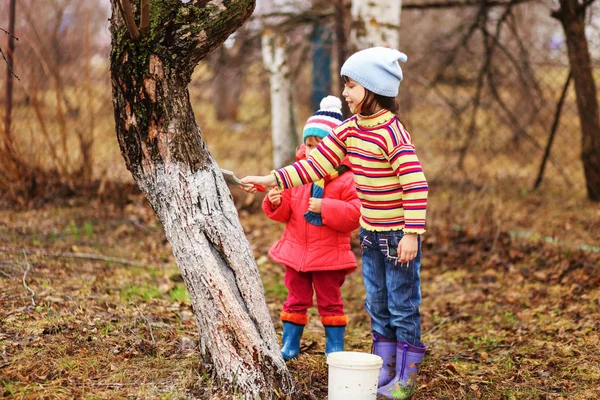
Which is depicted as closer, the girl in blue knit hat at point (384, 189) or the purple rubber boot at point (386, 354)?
the girl in blue knit hat at point (384, 189)

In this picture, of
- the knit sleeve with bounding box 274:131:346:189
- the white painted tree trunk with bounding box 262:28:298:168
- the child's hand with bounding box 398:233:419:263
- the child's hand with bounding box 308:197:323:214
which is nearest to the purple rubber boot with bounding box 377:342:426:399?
the child's hand with bounding box 398:233:419:263

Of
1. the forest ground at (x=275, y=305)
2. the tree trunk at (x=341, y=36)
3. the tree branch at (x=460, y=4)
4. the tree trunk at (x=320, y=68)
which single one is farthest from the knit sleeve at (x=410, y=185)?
the tree trunk at (x=320, y=68)

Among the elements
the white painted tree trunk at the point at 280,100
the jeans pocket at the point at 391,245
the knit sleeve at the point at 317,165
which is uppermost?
the white painted tree trunk at the point at 280,100

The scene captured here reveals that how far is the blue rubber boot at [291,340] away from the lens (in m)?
3.58

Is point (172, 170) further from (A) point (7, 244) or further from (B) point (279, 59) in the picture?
(B) point (279, 59)

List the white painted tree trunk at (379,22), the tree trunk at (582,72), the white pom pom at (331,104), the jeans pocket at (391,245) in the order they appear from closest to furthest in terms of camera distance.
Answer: the jeans pocket at (391,245), the white pom pom at (331,104), the white painted tree trunk at (379,22), the tree trunk at (582,72)

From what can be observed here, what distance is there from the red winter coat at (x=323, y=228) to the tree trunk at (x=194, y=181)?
1.55 feet

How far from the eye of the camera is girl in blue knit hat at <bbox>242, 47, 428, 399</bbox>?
306 centimetres

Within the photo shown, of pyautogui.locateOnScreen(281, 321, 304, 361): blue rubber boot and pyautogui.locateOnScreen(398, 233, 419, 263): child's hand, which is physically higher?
pyautogui.locateOnScreen(398, 233, 419, 263): child's hand

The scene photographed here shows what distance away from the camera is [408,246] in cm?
305

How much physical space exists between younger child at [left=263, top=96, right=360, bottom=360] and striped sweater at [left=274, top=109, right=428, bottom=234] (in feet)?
0.53

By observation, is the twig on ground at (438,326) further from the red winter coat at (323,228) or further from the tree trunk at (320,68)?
the tree trunk at (320,68)

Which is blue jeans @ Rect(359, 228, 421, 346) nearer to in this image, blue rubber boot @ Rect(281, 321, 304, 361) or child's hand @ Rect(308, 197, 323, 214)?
child's hand @ Rect(308, 197, 323, 214)

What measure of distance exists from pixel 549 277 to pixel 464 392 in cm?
215
